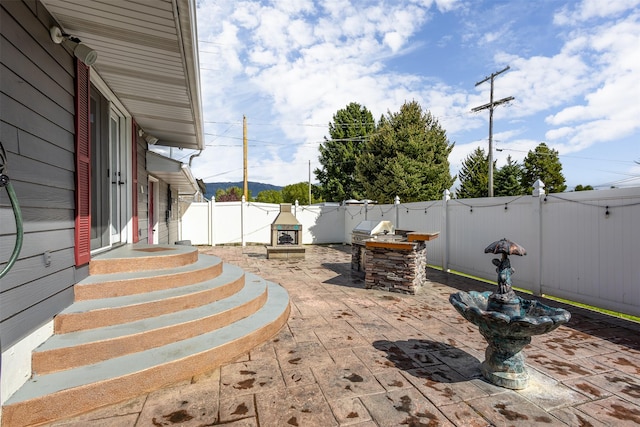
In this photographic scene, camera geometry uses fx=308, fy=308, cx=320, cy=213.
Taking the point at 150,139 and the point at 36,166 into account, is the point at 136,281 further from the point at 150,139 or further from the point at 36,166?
the point at 150,139

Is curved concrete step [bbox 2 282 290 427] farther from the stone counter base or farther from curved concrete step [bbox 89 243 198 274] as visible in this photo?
the stone counter base

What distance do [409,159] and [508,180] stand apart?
13.2 metres

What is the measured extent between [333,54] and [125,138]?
8266mm

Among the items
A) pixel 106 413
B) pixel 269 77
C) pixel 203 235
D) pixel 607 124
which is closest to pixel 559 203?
pixel 106 413

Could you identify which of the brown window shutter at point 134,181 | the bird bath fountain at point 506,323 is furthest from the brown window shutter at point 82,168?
the bird bath fountain at point 506,323

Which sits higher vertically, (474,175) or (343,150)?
(343,150)

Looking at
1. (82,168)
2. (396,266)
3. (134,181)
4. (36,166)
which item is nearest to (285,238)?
(396,266)

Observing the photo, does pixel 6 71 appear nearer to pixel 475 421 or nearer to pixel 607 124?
pixel 475 421

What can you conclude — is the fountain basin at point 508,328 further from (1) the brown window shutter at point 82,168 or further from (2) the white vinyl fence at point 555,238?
(1) the brown window shutter at point 82,168

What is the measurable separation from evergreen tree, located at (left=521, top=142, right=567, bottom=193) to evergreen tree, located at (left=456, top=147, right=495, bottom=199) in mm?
2996

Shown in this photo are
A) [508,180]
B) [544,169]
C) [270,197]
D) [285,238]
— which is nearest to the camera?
[285,238]

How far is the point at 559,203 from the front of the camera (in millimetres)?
4863

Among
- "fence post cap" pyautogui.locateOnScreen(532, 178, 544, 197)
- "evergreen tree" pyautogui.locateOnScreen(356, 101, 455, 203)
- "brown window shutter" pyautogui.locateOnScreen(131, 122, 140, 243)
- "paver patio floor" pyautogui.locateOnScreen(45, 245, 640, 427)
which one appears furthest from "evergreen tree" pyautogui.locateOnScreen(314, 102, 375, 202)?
"paver patio floor" pyautogui.locateOnScreen(45, 245, 640, 427)

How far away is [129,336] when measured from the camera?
248cm
